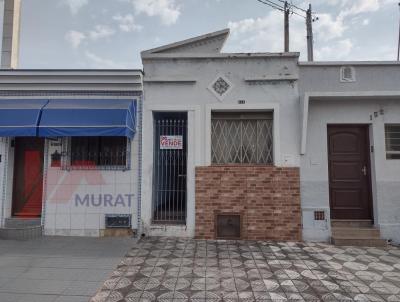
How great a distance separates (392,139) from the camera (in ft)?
22.6

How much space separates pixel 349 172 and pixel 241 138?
2629mm

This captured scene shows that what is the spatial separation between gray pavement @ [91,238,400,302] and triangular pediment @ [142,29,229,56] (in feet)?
14.2

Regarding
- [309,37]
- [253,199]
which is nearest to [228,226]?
[253,199]

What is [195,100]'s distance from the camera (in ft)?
22.5

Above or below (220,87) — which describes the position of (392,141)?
below

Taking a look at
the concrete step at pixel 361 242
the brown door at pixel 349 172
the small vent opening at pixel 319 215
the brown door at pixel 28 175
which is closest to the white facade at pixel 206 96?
the brown door at pixel 349 172

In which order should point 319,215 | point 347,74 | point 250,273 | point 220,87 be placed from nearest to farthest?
point 250,273 → point 319,215 → point 347,74 → point 220,87

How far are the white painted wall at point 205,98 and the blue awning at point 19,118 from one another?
2.29 m

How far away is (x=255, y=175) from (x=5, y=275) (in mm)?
4870

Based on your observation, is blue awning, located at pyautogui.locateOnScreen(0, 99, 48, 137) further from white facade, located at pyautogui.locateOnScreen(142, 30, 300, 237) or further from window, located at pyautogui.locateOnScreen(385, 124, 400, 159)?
window, located at pyautogui.locateOnScreen(385, 124, 400, 159)

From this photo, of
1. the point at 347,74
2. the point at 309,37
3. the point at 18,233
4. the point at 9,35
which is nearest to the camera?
the point at 18,233

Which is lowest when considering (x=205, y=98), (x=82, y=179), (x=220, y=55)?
(x=82, y=179)

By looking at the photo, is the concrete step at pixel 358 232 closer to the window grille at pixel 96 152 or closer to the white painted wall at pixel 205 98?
the white painted wall at pixel 205 98

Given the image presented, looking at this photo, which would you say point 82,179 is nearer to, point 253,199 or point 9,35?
point 253,199
